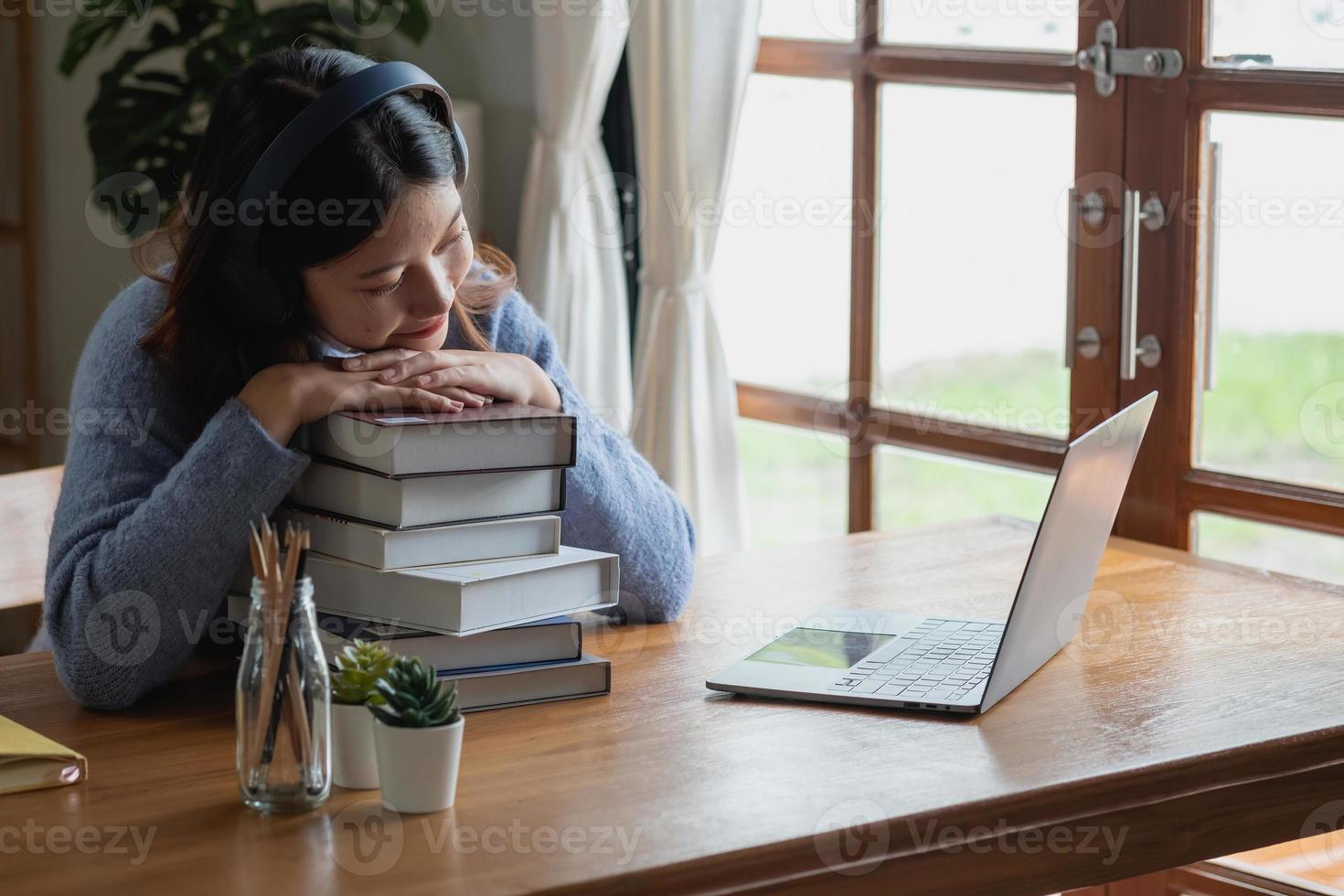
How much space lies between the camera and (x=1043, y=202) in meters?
2.35

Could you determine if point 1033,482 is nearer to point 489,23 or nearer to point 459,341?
point 459,341

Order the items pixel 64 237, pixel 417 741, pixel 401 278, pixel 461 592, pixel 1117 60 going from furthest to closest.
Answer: pixel 64 237 < pixel 1117 60 < pixel 401 278 < pixel 461 592 < pixel 417 741

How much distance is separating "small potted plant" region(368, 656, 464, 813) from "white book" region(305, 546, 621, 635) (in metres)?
0.15

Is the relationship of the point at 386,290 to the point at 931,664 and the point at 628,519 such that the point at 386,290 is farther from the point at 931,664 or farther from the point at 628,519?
the point at 931,664

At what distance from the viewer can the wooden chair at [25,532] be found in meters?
1.73

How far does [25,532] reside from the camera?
Answer: 179 centimetres

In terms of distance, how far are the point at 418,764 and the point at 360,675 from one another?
0.31ft

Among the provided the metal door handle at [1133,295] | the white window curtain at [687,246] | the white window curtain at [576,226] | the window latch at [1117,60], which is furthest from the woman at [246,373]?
the white window curtain at [576,226]

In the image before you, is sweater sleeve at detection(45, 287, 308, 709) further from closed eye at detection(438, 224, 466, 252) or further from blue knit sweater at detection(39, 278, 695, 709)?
closed eye at detection(438, 224, 466, 252)

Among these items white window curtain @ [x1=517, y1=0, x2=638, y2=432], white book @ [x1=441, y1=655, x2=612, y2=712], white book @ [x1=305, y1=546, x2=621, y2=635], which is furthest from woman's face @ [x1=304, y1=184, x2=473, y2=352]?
white window curtain @ [x1=517, y1=0, x2=638, y2=432]

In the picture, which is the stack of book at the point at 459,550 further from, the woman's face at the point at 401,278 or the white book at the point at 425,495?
the woman's face at the point at 401,278

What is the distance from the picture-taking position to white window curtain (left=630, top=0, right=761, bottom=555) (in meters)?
2.66

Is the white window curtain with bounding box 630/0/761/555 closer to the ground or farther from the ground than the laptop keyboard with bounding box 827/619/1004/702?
farther from the ground

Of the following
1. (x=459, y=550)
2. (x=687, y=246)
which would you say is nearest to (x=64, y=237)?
(x=687, y=246)
